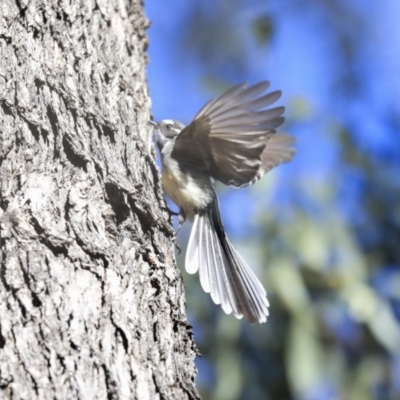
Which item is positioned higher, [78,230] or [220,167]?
[220,167]

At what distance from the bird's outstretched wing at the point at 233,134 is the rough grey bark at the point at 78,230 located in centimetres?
21

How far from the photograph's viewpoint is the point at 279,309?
12.2 feet

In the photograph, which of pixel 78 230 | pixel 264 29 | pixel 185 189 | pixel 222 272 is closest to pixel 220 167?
pixel 185 189

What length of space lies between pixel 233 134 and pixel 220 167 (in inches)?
8.1

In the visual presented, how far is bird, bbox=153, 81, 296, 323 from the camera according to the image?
183 cm

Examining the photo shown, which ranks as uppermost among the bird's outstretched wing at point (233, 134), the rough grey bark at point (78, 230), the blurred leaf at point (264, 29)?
the blurred leaf at point (264, 29)

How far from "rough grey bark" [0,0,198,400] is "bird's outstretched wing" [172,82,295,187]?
212 millimetres

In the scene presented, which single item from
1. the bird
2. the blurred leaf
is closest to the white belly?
the bird

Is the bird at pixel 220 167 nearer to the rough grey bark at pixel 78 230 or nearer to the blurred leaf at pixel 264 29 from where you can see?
the rough grey bark at pixel 78 230

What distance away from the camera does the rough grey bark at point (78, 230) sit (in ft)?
3.92

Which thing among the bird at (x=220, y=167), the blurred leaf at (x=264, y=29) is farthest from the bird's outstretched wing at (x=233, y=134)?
the blurred leaf at (x=264, y=29)

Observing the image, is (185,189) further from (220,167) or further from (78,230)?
(78,230)

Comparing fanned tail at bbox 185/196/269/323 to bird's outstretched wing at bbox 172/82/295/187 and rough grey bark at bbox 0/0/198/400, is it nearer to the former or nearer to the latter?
bird's outstretched wing at bbox 172/82/295/187

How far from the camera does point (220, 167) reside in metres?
2.14
